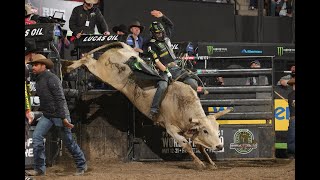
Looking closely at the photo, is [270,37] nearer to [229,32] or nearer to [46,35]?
[229,32]

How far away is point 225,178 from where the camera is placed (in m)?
8.30

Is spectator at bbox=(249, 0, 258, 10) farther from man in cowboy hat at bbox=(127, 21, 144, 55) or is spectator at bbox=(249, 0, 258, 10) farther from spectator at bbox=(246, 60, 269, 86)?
man in cowboy hat at bbox=(127, 21, 144, 55)

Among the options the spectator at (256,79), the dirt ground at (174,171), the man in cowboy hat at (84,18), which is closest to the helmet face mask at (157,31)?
the man in cowboy hat at (84,18)

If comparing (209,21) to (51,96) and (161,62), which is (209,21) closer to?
(161,62)

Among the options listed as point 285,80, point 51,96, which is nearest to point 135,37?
point 285,80

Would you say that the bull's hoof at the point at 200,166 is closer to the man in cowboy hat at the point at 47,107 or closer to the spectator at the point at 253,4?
the man in cowboy hat at the point at 47,107

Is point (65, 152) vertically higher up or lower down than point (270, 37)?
lower down

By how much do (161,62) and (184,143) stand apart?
1.53 m

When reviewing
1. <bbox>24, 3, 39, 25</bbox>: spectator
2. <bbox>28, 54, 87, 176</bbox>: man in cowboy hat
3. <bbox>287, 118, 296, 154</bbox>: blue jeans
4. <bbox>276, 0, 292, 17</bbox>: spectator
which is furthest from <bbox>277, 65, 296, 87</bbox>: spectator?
<bbox>28, 54, 87, 176</bbox>: man in cowboy hat

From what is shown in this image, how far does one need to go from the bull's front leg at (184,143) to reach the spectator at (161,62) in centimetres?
39

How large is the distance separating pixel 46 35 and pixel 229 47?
4716 millimetres

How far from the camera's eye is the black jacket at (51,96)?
26.9ft

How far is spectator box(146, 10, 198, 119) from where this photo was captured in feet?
33.1
